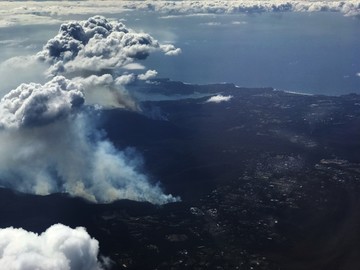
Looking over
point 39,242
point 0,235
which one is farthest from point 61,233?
point 0,235

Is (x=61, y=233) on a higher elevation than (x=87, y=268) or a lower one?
higher

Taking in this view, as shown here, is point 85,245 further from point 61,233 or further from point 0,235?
point 0,235

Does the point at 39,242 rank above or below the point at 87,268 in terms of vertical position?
above

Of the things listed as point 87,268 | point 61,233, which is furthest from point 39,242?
point 87,268

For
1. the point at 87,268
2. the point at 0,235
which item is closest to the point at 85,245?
the point at 87,268

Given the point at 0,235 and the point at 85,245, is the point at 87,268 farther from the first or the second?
the point at 0,235

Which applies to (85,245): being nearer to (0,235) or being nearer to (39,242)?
(39,242)
